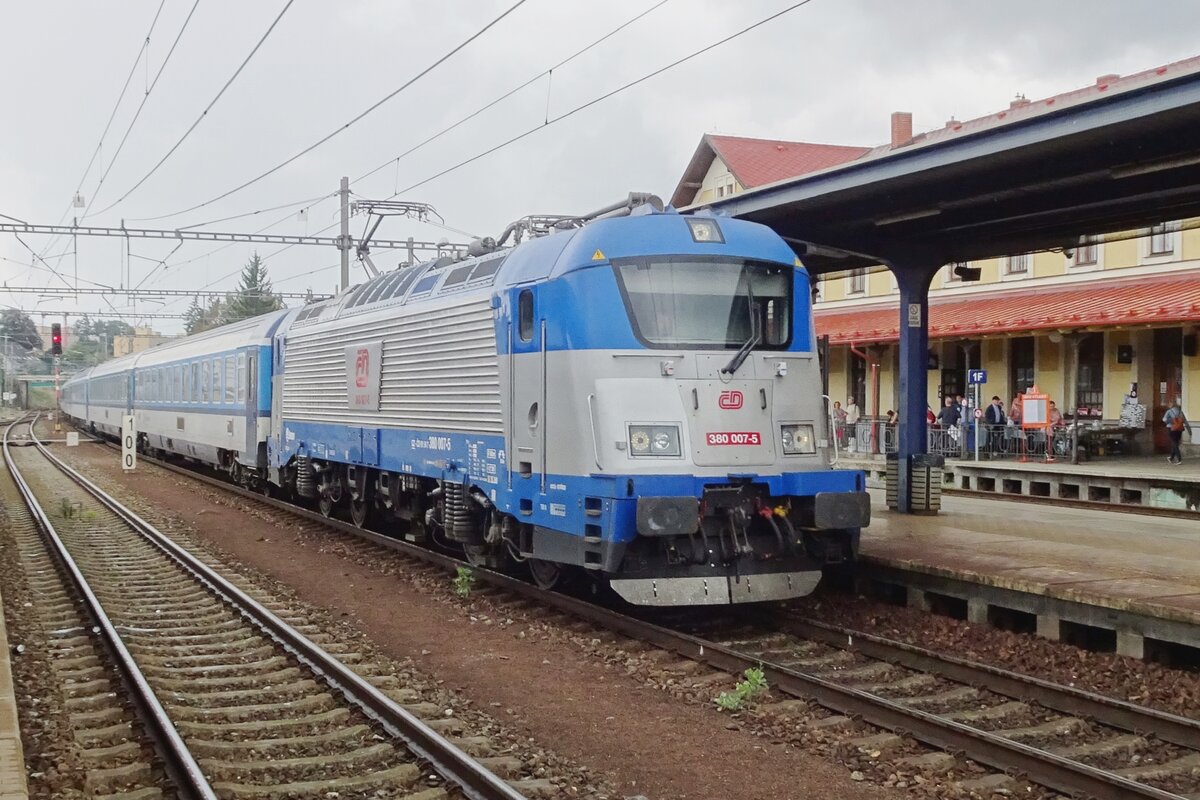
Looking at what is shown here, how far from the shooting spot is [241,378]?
20953 millimetres

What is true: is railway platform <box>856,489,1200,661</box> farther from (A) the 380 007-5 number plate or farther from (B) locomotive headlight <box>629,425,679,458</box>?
(B) locomotive headlight <box>629,425,679,458</box>

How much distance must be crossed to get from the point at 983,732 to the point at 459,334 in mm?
6561

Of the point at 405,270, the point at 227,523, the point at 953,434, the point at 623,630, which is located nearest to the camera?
the point at 623,630

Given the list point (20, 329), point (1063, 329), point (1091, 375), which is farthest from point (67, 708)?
point (20, 329)

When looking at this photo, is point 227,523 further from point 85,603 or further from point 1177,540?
point 1177,540

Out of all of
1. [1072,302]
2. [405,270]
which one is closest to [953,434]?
[1072,302]

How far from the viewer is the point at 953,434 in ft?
82.7

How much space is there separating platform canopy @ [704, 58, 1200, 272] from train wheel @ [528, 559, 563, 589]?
199 inches

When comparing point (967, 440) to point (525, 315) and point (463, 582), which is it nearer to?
point (463, 582)

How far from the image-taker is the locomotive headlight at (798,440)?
31.4 ft

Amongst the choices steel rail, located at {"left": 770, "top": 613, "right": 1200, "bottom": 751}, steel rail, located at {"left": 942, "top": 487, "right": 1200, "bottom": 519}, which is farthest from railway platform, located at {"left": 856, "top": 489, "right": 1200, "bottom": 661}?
steel rail, located at {"left": 942, "top": 487, "right": 1200, "bottom": 519}

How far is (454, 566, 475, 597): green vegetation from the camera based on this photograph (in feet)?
36.8

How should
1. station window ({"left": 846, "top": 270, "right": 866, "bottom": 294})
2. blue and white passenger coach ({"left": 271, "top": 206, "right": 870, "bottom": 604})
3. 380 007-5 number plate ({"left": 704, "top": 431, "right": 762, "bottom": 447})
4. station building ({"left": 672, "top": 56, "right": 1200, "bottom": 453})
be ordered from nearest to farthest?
blue and white passenger coach ({"left": 271, "top": 206, "right": 870, "bottom": 604}), 380 007-5 number plate ({"left": 704, "top": 431, "right": 762, "bottom": 447}), station building ({"left": 672, "top": 56, "right": 1200, "bottom": 453}), station window ({"left": 846, "top": 270, "right": 866, "bottom": 294})

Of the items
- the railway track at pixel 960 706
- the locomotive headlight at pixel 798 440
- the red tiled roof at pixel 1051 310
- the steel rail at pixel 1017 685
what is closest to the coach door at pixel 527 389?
the railway track at pixel 960 706
